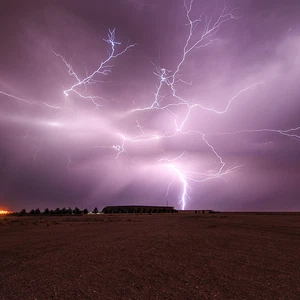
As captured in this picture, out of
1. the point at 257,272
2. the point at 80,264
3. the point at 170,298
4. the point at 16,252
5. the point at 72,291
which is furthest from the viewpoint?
the point at 16,252

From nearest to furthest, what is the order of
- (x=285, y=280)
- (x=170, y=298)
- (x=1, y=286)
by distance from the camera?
(x=170, y=298) < (x=1, y=286) < (x=285, y=280)

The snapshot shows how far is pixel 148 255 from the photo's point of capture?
8.03 m

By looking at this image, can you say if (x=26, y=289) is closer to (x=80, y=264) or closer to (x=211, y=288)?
(x=80, y=264)

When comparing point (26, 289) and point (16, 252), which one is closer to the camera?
point (26, 289)

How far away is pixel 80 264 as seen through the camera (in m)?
6.79

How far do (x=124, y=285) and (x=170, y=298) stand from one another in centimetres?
118

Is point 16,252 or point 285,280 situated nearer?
point 285,280

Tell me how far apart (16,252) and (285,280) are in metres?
8.98

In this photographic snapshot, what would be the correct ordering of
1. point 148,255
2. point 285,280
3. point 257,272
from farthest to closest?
point 148,255, point 257,272, point 285,280

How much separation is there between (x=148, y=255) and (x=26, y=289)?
13.7 feet

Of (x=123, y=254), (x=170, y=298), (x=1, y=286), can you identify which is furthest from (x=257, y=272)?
(x=1, y=286)

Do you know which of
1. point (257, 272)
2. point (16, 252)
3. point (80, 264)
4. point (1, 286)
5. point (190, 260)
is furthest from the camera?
point (16, 252)

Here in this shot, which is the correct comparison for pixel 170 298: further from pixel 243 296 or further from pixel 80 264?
pixel 80 264

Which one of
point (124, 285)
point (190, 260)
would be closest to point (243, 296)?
point (124, 285)
